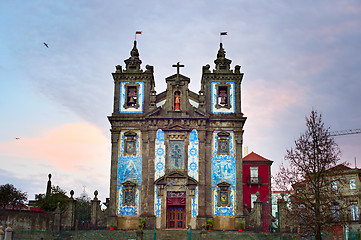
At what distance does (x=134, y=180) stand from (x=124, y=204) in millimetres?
2145

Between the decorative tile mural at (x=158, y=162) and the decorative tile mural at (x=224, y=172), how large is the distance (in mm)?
4330

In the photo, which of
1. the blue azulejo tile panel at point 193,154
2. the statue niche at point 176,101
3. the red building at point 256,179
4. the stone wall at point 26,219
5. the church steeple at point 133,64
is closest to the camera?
the stone wall at point 26,219

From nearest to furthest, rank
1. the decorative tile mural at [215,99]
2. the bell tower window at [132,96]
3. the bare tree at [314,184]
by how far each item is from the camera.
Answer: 1. the bare tree at [314,184]
2. the decorative tile mural at [215,99]
3. the bell tower window at [132,96]

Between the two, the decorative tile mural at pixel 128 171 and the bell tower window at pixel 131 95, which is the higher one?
the bell tower window at pixel 131 95

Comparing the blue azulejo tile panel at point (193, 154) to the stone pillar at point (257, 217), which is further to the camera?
the blue azulejo tile panel at point (193, 154)

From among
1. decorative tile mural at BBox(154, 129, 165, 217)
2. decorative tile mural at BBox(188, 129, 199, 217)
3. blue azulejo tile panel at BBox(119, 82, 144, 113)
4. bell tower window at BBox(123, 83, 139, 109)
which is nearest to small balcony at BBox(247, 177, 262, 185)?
decorative tile mural at BBox(188, 129, 199, 217)

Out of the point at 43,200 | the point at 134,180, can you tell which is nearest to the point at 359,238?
the point at 134,180

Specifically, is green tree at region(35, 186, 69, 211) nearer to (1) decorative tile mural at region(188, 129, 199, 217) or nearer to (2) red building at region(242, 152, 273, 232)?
(1) decorative tile mural at region(188, 129, 199, 217)

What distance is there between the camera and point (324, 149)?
21938 mm

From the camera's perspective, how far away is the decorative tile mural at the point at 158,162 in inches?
1377

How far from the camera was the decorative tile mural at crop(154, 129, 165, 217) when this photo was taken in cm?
3497

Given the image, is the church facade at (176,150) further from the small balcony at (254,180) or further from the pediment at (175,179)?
the small balcony at (254,180)

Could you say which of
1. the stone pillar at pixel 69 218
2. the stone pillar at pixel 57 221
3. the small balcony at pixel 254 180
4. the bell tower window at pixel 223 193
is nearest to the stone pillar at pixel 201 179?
the bell tower window at pixel 223 193

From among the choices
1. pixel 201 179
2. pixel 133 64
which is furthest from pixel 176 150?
pixel 133 64
